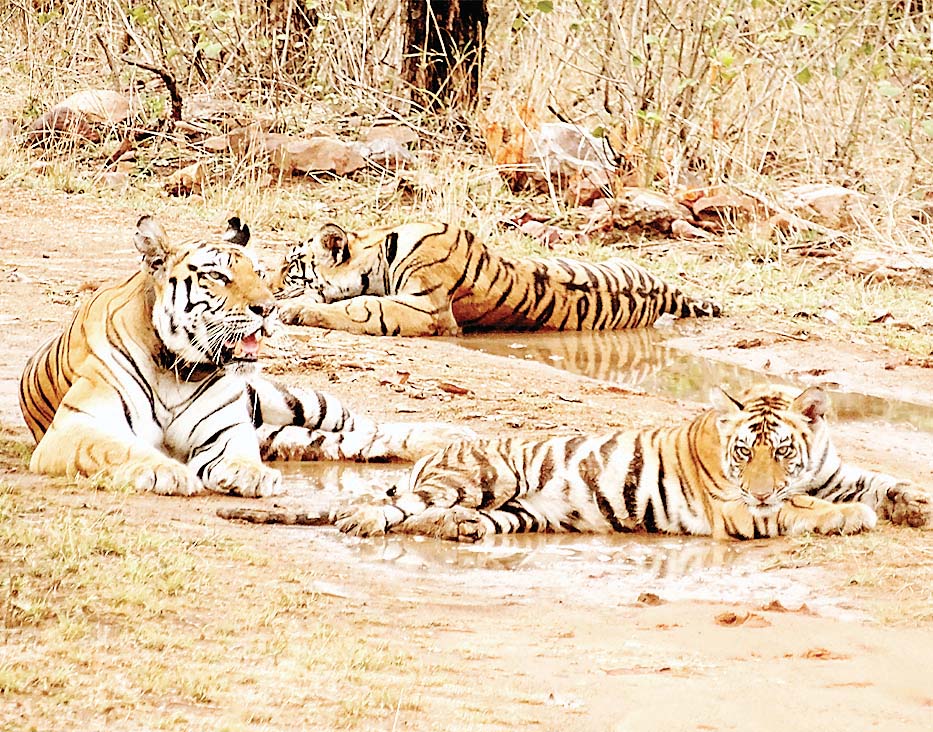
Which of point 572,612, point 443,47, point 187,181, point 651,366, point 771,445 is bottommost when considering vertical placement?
point 651,366

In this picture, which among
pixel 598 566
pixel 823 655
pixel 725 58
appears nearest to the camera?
pixel 823 655

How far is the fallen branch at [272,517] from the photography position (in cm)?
539

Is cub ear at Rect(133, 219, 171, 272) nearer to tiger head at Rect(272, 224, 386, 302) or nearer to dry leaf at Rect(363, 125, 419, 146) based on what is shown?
tiger head at Rect(272, 224, 386, 302)

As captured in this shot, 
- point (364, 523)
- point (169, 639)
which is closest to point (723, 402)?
point (364, 523)

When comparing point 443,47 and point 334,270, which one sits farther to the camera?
point 443,47

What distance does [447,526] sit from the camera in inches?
213

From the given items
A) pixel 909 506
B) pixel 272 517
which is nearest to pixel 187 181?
pixel 272 517

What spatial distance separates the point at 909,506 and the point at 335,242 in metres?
5.15

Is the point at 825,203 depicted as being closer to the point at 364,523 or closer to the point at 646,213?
the point at 646,213

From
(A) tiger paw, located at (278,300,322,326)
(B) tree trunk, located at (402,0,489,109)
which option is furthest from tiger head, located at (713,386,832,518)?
(B) tree trunk, located at (402,0,489,109)

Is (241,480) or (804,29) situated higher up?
(804,29)

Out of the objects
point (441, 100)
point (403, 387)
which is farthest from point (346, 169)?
point (403, 387)

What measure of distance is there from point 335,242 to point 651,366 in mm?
2120

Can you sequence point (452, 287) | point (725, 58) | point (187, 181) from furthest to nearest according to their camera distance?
1. point (187, 181)
2. point (725, 58)
3. point (452, 287)
